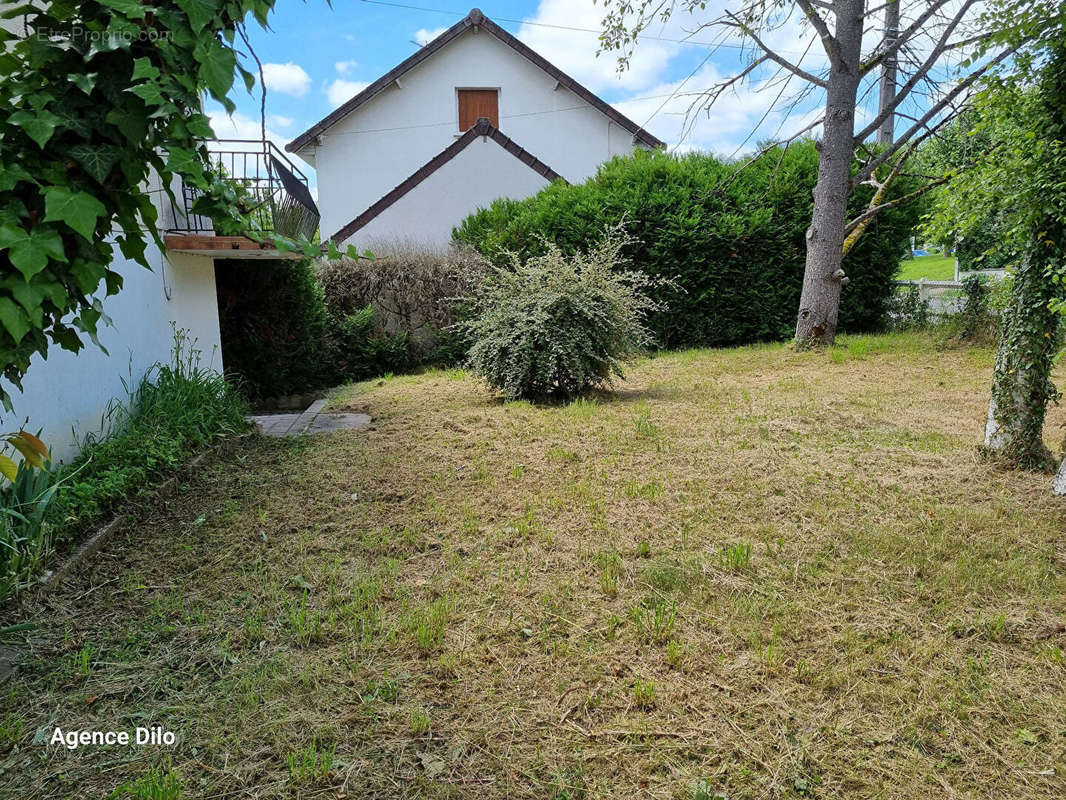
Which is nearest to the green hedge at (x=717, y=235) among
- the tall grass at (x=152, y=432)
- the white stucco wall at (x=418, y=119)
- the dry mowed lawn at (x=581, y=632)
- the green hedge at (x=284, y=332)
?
the green hedge at (x=284, y=332)

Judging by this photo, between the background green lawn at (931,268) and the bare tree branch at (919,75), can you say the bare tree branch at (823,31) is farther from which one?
the background green lawn at (931,268)

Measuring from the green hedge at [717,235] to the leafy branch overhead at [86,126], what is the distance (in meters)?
8.99

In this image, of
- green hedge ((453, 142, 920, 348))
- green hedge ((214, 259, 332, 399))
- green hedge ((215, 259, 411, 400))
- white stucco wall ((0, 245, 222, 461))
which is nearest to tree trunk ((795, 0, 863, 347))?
green hedge ((453, 142, 920, 348))

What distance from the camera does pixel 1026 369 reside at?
3.99 m

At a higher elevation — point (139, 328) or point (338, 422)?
point (139, 328)

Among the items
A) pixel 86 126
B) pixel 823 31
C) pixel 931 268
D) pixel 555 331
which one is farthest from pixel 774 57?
pixel 931 268

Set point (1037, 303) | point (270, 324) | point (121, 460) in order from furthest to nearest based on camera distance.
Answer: point (270, 324) → point (121, 460) → point (1037, 303)

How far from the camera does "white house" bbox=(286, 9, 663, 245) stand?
1750cm

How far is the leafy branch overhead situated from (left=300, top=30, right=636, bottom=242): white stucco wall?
1698 centimetres

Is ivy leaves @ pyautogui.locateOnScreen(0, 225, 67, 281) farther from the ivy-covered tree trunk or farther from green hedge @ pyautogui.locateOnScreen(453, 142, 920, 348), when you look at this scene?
green hedge @ pyautogui.locateOnScreen(453, 142, 920, 348)

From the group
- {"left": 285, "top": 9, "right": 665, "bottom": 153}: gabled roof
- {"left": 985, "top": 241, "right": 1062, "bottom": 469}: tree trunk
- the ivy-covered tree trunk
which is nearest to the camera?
the ivy-covered tree trunk

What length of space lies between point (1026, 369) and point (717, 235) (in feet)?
23.5

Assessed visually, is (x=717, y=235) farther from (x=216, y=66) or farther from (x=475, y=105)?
(x=475, y=105)

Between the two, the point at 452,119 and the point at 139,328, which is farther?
the point at 452,119
